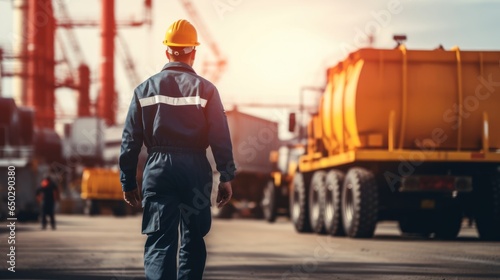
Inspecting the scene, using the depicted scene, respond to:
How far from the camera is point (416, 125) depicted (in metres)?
16.3

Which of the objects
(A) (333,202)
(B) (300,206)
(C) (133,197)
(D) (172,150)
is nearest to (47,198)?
(B) (300,206)

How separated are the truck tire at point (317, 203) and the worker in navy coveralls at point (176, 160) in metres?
13.2

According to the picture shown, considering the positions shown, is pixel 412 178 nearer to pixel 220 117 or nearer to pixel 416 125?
pixel 416 125

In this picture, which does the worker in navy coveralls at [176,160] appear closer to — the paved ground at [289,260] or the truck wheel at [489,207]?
the paved ground at [289,260]

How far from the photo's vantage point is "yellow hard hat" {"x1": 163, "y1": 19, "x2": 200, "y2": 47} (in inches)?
239

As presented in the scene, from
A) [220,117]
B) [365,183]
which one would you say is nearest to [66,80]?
[365,183]

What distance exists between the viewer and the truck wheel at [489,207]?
1633 cm

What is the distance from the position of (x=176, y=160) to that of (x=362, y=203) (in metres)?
10.7

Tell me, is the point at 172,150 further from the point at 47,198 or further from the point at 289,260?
the point at 47,198

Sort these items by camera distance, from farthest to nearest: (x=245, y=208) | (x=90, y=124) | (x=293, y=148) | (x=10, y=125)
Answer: (x=90, y=124) < (x=245, y=208) < (x=10, y=125) < (x=293, y=148)

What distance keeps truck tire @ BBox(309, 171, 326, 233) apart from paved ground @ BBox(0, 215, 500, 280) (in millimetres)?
1840

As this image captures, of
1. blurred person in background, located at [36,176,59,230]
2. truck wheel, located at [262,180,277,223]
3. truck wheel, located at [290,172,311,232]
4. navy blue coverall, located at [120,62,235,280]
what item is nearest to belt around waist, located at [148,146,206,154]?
navy blue coverall, located at [120,62,235,280]

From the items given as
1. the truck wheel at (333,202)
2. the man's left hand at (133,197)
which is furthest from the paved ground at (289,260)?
the man's left hand at (133,197)

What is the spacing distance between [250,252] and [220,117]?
321 inches
